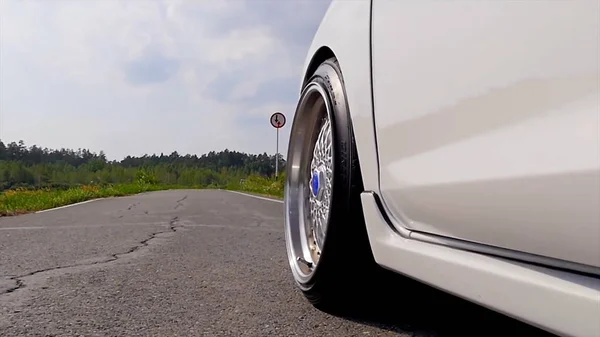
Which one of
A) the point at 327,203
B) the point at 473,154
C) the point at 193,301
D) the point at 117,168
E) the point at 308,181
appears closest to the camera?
the point at 473,154

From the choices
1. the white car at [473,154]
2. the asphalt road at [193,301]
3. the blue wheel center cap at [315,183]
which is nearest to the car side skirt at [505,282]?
the white car at [473,154]

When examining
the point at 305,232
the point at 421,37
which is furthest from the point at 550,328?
the point at 305,232

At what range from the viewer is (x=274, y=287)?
8.16ft

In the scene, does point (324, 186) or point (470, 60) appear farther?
point (324, 186)

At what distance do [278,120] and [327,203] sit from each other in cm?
1752

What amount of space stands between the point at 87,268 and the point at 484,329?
203 centimetres

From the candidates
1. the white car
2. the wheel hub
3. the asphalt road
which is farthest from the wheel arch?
the asphalt road

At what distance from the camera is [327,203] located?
2111 millimetres

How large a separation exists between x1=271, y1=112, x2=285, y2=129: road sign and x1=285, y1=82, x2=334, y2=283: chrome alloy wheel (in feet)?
54.5

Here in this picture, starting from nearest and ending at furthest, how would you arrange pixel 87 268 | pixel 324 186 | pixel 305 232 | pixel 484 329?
pixel 484 329 < pixel 324 186 < pixel 305 232 < pixel 87 268

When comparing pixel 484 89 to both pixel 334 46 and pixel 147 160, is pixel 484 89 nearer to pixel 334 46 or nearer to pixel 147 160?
pixel 334 46

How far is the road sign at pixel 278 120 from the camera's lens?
63.1ft

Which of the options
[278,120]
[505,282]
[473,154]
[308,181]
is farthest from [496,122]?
[278,120]

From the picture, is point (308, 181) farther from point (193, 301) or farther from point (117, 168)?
point (117, 168)
